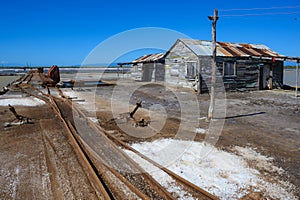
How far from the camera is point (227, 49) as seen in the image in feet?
67.3

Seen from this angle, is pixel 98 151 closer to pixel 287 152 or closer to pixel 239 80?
pixel 287 152

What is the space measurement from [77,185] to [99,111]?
6983 millimetres

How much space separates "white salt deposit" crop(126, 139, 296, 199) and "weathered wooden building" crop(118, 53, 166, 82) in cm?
1927

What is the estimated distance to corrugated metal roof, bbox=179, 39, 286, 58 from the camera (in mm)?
19266

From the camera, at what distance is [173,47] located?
22.6m

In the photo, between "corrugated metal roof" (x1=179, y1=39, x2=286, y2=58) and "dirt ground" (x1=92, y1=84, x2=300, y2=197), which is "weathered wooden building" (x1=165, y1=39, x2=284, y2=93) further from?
"dirt ground" (x1=92, y1=84, x2=300, y2=197)

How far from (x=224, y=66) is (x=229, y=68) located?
605 mm

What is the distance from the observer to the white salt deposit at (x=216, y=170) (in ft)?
13.4

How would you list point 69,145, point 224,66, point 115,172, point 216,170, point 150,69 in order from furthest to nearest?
point 150,69
point 224,66
point 69,145
point 216,170
point 115,172

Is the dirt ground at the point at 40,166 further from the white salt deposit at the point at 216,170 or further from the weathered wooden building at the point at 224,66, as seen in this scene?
the weathered wooden building at the point at 224,66

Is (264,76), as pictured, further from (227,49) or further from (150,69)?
(150,69)

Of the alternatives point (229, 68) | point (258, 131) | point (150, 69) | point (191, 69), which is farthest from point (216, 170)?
point (150, 69)

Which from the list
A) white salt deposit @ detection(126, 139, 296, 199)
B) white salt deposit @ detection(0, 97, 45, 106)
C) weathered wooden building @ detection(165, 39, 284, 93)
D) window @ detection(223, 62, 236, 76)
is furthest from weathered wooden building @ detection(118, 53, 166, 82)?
white salt deposit @ detection(126, 139, 296, 199)

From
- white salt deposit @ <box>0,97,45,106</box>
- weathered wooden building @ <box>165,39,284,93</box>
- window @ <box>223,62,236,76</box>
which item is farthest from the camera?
window @ <box>223,62,236,76</box>
